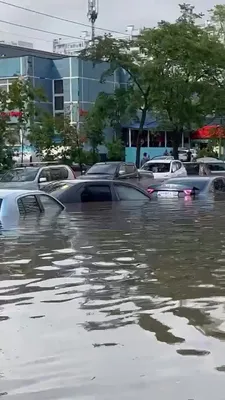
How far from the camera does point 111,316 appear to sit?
776 centimetres

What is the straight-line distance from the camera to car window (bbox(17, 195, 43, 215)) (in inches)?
587

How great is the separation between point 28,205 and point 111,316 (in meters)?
7.77

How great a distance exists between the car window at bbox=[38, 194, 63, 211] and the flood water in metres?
1.47

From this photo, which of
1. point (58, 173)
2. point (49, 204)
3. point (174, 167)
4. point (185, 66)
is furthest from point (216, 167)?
point (49, 204)

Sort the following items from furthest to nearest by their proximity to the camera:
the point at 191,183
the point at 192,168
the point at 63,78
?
the point at 63,78 < the point at 192,168 < the point at 191,183

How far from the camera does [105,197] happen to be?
64.4 ft

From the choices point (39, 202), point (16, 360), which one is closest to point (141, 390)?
point (16, 360)

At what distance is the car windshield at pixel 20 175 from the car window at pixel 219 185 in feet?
20.9

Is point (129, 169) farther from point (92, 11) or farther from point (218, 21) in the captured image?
point (92, 11)

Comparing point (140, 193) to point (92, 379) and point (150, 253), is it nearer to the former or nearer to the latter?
point (150, 253)

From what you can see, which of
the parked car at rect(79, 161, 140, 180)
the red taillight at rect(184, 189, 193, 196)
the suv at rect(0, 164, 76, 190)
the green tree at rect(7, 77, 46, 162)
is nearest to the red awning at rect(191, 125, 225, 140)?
the green tree at rect(7, 77, 46, 162)

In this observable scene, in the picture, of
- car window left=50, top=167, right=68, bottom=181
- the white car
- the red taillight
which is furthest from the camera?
the white car

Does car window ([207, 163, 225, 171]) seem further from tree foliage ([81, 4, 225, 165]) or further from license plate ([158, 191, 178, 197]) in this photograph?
license plate ([158, 191, 178, 197])

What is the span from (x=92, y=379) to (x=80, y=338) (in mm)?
1146
